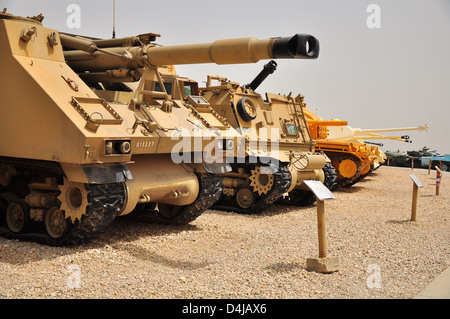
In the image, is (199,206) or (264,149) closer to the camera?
(199,206)

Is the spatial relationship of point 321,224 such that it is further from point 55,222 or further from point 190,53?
point 55,222

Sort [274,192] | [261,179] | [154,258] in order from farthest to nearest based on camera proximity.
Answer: [261,179] → [274,192] → [154,258]

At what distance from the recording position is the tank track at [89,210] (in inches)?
257

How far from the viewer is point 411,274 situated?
6098 millimetres

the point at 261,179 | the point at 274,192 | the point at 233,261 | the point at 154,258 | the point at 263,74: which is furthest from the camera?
the point at 263,74

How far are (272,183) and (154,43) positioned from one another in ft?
14.5

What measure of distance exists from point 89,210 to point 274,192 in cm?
512

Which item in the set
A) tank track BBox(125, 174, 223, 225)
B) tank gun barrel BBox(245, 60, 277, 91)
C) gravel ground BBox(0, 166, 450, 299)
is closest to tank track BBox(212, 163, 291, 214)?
gravel ground BBox(0, 166, 450, 299)

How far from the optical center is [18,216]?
24.7 feet

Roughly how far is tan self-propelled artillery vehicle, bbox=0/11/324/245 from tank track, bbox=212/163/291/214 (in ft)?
8.95

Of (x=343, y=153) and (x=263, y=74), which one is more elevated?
(x=263, y=74)

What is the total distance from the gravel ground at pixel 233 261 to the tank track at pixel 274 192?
64 centimetres

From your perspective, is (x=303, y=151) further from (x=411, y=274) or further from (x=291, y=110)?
(x=411, y=274)

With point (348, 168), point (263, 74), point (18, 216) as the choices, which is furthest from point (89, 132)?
point (348, 168)
